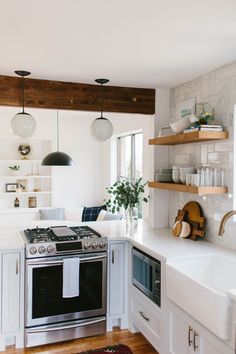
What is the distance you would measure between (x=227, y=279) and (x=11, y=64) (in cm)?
243

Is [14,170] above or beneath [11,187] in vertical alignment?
above

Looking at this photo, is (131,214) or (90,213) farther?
(90,213)

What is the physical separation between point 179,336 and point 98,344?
0.98 m

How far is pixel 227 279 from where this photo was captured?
8.47ft

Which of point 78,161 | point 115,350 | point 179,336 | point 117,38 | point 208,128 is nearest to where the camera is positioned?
point 117,38

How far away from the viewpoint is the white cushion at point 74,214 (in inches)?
249

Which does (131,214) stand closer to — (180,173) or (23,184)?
(180,173)

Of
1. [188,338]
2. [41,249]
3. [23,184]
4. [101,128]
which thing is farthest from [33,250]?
[23,184]

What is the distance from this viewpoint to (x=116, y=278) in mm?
3330

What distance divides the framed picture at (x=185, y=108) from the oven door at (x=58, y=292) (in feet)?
5.27

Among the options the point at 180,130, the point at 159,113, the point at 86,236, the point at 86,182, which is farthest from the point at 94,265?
the point at 86,182

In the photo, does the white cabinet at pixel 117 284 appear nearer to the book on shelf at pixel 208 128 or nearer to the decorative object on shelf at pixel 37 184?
the book on shelf at pixel 208 128

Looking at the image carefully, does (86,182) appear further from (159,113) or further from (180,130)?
(180,130)

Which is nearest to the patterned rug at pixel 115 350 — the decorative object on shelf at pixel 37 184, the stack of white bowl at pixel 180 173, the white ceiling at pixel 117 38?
the stack of white bowl at pixel 180 173
